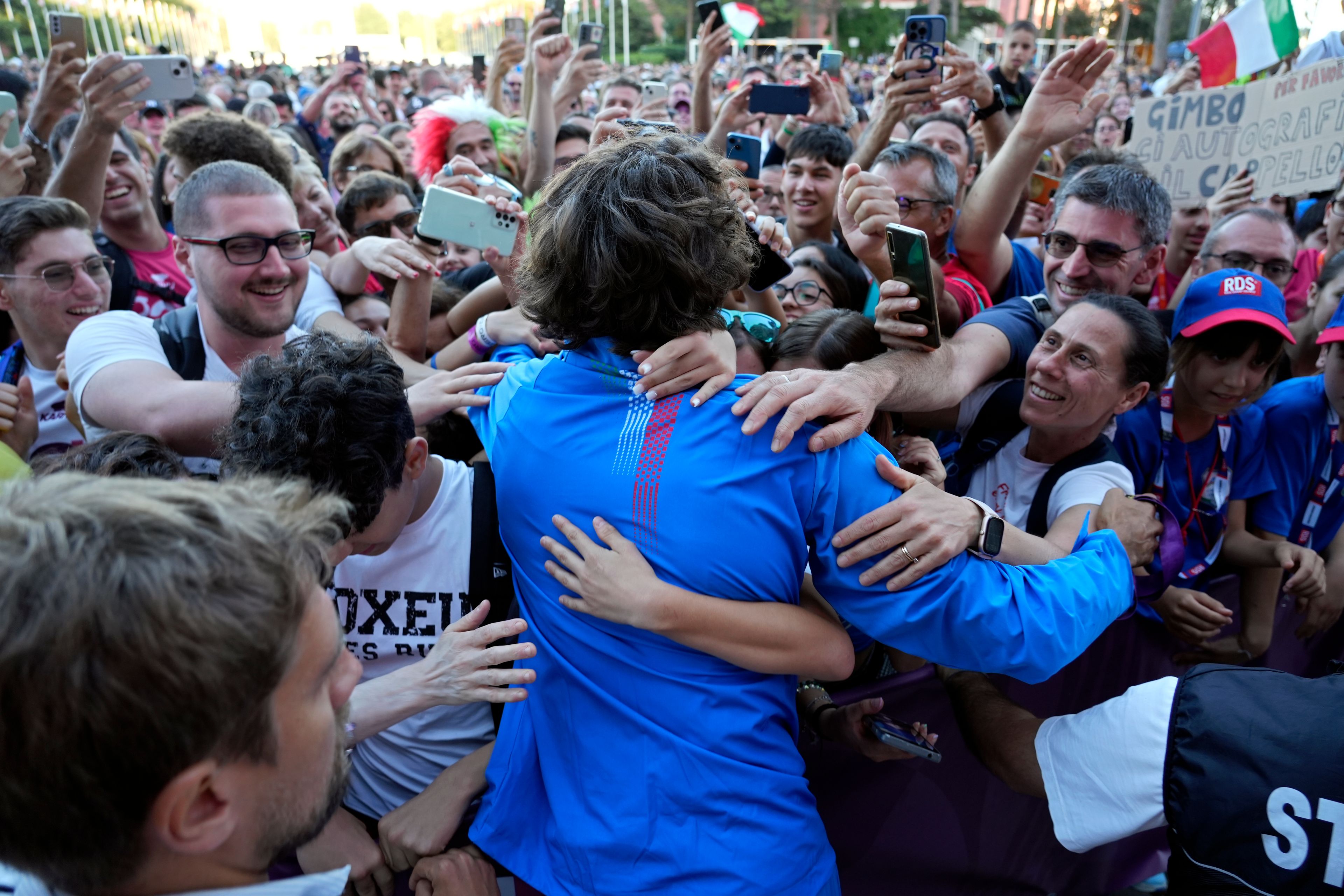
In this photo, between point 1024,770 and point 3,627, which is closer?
point 3,627

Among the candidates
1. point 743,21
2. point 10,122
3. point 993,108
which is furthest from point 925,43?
point 743,21

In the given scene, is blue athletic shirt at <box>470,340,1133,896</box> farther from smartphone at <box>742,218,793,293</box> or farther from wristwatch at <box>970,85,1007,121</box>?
wristwatch at <box>970,85,1007,121</box>

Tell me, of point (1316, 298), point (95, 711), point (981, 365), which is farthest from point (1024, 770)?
point (1316, 298)

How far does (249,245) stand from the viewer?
250 cm

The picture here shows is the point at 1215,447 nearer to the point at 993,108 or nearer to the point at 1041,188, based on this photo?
the point at 993,108

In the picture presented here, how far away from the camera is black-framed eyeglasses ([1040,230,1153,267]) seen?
2838 mm

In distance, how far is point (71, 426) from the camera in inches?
109

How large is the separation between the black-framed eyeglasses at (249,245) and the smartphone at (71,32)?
193 centimetres

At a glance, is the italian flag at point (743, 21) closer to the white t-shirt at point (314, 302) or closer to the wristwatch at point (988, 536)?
the white t-shirt at point (314, 302)

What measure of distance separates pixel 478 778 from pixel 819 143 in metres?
3.48

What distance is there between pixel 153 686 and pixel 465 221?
1938mm

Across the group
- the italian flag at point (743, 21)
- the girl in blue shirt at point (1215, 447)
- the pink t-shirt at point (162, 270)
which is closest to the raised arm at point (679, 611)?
the girl in blue shirt at point (1215, 447)

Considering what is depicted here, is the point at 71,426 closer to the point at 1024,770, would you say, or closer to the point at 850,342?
the point at 850,342

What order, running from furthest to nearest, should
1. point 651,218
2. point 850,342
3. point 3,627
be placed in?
point 850,342, point 651,218, point 3,627
